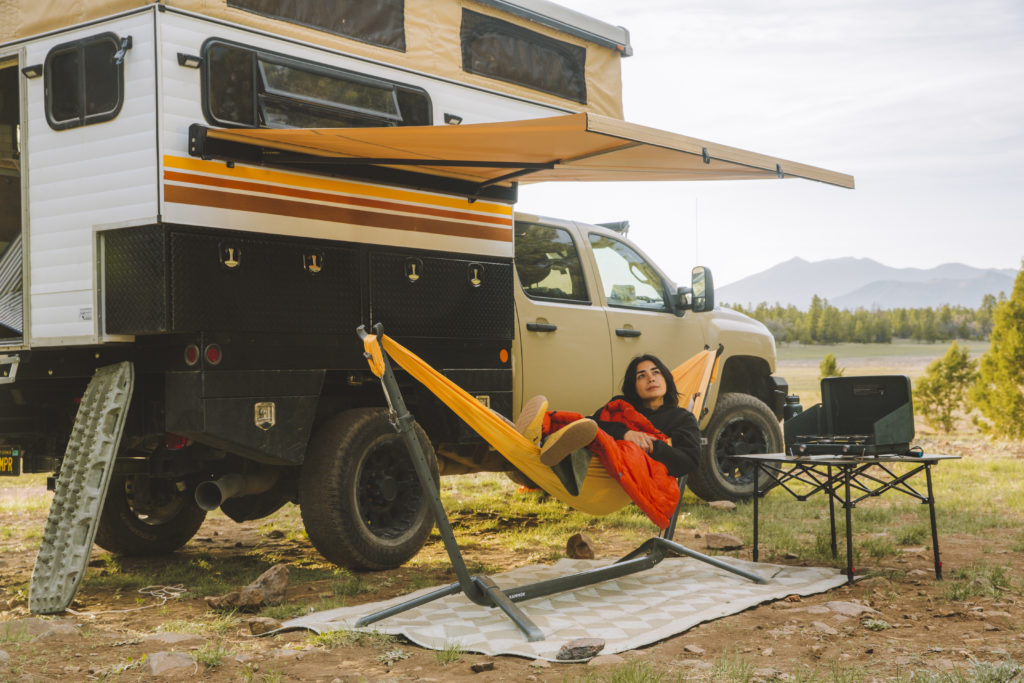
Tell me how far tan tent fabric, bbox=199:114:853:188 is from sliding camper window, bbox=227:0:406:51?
0.72 metres

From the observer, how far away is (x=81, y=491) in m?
4.58

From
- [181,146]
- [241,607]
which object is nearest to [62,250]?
[181,146]

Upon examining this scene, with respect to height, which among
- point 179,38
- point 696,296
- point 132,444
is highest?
point 179,38

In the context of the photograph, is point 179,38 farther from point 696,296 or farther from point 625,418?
point 696,296

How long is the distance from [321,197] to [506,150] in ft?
3.29

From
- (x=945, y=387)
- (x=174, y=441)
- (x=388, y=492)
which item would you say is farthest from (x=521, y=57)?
(x=945, y=387)

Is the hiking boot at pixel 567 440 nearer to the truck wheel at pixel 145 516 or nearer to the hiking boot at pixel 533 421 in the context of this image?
the hiking boot at pixel 533 421

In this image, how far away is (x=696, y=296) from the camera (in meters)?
7.64

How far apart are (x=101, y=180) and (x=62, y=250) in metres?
0.43

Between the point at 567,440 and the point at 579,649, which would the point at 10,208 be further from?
the point at 579,649

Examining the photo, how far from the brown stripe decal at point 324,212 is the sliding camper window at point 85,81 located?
546mm

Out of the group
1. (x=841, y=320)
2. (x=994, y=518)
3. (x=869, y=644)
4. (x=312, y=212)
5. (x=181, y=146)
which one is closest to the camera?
(x=869, y=644)

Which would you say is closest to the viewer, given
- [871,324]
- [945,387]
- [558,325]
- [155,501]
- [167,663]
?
[167,663]

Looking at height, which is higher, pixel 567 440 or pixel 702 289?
pixel 702 289
